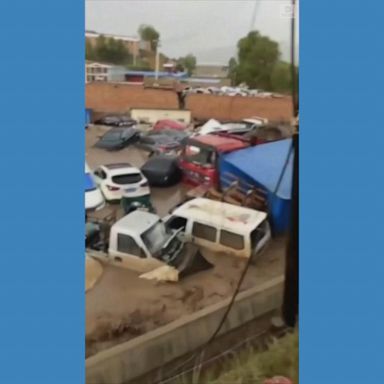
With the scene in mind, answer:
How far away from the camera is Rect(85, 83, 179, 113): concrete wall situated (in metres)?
1.53

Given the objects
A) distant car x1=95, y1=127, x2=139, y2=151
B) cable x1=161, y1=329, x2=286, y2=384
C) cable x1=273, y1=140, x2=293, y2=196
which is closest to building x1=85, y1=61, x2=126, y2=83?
distant car x1=95, y1=127, x2=139, y2=151

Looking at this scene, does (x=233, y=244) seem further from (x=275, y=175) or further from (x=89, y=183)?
(x=89, y=183)

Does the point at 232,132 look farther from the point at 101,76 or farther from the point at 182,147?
the point at 101,76

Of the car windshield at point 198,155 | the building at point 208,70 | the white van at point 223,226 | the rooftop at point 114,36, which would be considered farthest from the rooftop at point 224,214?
the rooftop at point 114,36

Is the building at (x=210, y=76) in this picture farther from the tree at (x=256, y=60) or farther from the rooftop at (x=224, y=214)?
the rooftop at (x=224, y=214)

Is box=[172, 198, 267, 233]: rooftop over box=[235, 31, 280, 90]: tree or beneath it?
beneath

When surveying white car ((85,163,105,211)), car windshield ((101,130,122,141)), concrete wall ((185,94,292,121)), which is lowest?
white car ((85,163,105,211))

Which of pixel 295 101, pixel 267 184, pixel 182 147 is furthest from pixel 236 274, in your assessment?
pixel 295 101

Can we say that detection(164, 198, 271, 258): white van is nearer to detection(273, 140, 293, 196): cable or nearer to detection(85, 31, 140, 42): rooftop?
detection(273, 140, 293, 196): cable

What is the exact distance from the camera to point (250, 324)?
1.56 metres

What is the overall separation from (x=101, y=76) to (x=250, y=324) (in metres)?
0.76

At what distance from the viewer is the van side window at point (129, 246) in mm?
1483

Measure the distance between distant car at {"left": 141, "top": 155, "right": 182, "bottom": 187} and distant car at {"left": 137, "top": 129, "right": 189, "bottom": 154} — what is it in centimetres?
2

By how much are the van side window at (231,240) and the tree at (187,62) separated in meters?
0.43
